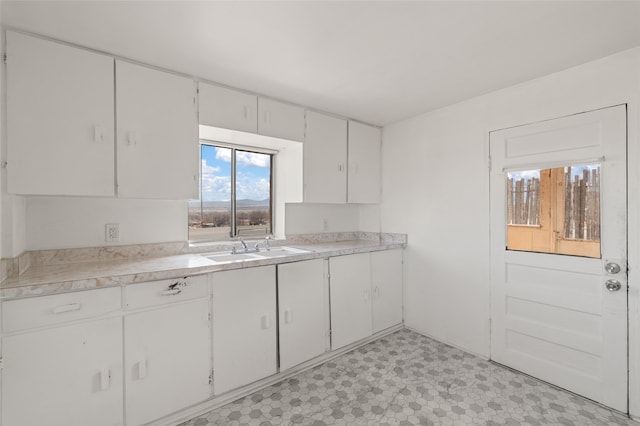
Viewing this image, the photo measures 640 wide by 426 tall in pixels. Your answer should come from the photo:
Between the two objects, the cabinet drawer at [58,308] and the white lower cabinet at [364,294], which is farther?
the white lower cabinet at [364,294]

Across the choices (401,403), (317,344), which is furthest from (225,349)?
(401,403)

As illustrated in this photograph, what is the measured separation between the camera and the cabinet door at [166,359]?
169cm

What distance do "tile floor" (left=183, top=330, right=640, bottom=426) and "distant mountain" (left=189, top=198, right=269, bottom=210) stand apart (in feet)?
5.36

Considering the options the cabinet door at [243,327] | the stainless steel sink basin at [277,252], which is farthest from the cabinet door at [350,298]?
the cabinet door at [243,327]

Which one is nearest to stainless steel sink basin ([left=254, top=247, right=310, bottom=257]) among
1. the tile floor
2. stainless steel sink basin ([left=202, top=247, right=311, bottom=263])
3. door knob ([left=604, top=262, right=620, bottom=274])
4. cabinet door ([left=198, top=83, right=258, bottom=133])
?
stainless steel sink basin ([left=202, top=247, right=311, bottom=263])

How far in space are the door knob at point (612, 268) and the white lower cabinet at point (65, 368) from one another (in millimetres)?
3106

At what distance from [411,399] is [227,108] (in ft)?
8.57

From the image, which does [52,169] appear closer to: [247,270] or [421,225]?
[247,270]

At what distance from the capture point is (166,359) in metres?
1.79

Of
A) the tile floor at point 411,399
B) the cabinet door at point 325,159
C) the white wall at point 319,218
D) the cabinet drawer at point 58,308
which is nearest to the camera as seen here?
the cabinet drawer at point 58,308

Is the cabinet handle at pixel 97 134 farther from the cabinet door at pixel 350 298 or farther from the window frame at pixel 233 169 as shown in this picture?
the cabinet door at pixel 350 298

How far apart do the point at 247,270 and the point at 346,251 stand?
39.6 inches

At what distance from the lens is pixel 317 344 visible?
8.23 ft

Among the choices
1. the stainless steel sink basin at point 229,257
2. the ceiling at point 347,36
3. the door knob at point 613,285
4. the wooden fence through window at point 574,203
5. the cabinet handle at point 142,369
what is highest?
the ceiling at point 347,36
